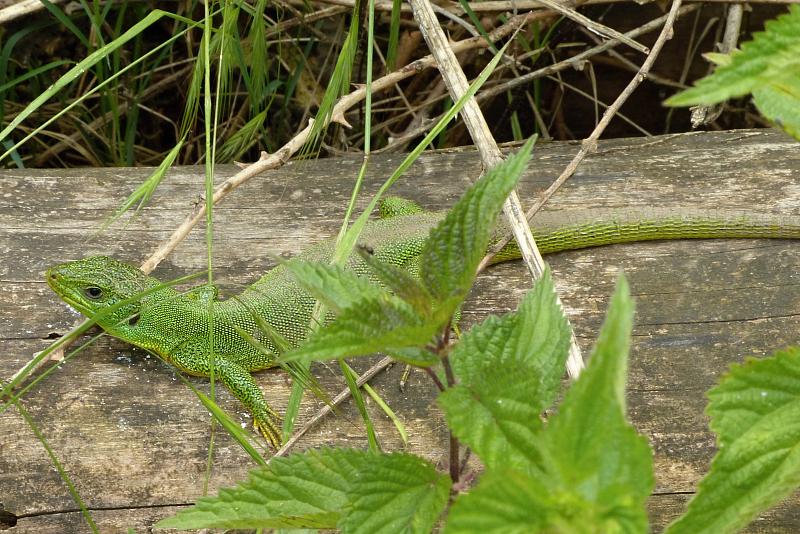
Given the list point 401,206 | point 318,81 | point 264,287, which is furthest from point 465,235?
point 318,81

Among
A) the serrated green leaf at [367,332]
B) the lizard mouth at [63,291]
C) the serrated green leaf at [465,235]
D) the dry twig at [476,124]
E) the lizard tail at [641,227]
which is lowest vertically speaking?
the lizard mouth at [63,291]

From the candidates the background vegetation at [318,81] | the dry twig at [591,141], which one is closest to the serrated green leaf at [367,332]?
the dry twig at [591,141]

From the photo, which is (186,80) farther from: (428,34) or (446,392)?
(446,392)

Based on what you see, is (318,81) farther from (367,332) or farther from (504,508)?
(504,508)

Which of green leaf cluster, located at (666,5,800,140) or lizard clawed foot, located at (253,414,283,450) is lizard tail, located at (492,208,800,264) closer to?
lizard clawed foot, located at (253,414,283,450)

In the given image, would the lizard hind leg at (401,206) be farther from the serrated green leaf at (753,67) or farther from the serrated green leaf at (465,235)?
the serrated green leaf at (753,67)

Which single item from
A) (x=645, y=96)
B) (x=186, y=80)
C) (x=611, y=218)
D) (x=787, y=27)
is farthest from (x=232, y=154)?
(x=787, y=27)
